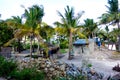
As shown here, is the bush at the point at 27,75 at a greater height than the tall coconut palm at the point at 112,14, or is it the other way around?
the tall coconut palm at the point at 112,14

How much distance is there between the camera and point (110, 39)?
5825cm

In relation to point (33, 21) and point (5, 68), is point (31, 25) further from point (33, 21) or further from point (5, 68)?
point (5, 68)

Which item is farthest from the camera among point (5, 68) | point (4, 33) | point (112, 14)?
point (112, 14)

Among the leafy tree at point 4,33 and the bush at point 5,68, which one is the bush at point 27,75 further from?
the leafy tree at point 4,33

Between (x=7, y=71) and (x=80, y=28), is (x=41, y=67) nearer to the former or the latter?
(x=7, y=71)

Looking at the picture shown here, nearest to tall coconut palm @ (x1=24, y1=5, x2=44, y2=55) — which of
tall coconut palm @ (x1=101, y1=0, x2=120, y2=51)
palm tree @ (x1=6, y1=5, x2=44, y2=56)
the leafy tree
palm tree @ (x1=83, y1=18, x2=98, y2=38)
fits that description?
palm tree @ (x1=6, y1=5, x2=44, y2=56)

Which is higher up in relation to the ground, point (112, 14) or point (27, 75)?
point (112, 14)

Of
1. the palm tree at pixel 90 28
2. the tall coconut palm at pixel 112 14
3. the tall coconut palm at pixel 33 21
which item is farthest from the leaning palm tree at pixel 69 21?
the palm tree at pixel 90 28

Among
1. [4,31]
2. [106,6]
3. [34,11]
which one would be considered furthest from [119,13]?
[4,31]

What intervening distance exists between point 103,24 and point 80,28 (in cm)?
1262

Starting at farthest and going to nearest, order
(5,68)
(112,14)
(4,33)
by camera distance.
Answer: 1. (112,14)
2. (4,33)
3. (5,68)

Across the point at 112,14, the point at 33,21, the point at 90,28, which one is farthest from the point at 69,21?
the point at 90,28

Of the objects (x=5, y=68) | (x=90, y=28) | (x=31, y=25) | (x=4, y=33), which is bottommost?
(x=5, y=68)

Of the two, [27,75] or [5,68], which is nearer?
[27,75]
